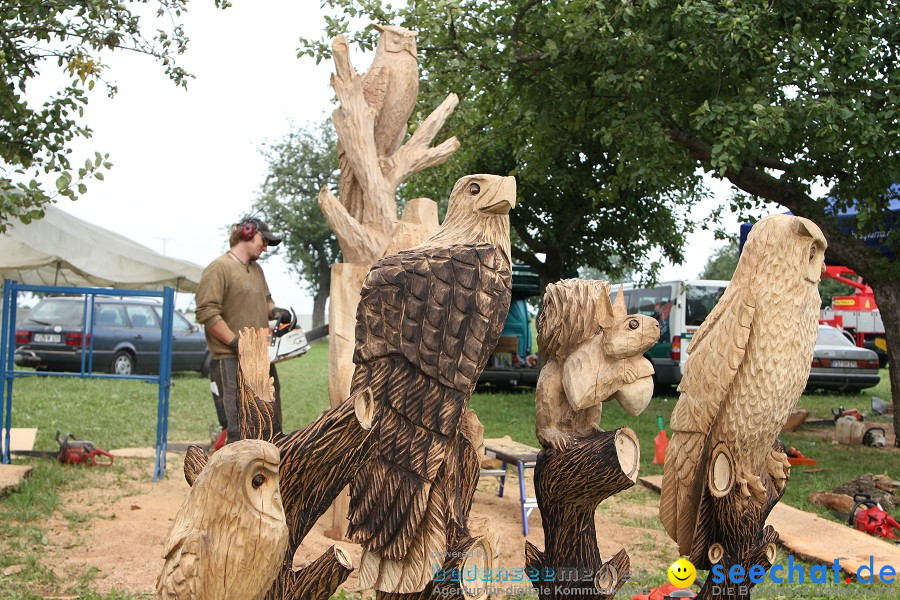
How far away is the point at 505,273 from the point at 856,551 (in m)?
3.46

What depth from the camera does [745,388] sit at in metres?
2.63

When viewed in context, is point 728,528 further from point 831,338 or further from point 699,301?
point 831,338

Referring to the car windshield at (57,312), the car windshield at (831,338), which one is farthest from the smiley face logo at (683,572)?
the car windshield at (831,338)

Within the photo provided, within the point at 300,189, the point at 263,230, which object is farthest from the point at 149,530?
the point at 300,189

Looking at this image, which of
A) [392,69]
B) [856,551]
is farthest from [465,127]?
[856,551]

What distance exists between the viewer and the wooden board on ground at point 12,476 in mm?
5629

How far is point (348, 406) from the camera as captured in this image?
2109mm

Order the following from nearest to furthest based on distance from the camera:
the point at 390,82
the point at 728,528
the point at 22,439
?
1. the point at 728,528
2. the point at 390,82
3. the point at 22,439

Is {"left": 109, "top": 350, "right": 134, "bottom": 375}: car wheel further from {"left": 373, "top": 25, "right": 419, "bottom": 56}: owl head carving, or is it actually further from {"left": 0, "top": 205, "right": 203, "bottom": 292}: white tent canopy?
{"left": 373, "top": 25, "right": 419, "bottom": 56}: owl head carving

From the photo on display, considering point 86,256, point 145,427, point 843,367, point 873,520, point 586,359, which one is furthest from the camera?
point 843,367

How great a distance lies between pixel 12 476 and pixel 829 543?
5.46 meters

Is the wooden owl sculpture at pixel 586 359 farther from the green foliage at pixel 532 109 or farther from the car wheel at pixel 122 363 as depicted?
the car wheel at pixel 122 363

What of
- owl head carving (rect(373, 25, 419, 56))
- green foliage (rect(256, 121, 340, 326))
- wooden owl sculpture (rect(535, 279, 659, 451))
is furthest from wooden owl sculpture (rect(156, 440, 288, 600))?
green foliage (rect(256, 121, 340, 326))

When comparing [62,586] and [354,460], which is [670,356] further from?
[354,460]
